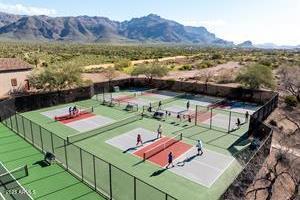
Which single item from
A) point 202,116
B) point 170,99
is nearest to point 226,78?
point 170,99

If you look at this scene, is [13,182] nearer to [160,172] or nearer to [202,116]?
[160,172]

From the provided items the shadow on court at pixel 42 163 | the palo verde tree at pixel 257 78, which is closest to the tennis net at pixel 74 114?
the shadow on court at pixel 42 163

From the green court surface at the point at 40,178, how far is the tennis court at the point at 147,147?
0.79 meters

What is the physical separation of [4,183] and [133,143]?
976cm

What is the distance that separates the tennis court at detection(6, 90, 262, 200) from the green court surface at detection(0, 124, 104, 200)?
2.58ft

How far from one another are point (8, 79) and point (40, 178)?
2550 centimetres

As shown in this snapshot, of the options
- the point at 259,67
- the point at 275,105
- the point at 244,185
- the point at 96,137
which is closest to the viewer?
the point at 244,185

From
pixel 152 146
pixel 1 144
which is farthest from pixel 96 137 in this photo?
pixel 1 144

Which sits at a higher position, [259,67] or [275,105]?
[259,67]

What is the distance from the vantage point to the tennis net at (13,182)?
15664mm

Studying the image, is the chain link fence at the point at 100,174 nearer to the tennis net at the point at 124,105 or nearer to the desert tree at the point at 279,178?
the desert tree at the point at 279,178

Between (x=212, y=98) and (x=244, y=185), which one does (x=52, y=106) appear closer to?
(x=212, y=98)

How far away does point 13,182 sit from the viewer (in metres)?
17.0

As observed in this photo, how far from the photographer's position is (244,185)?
47.6ft
